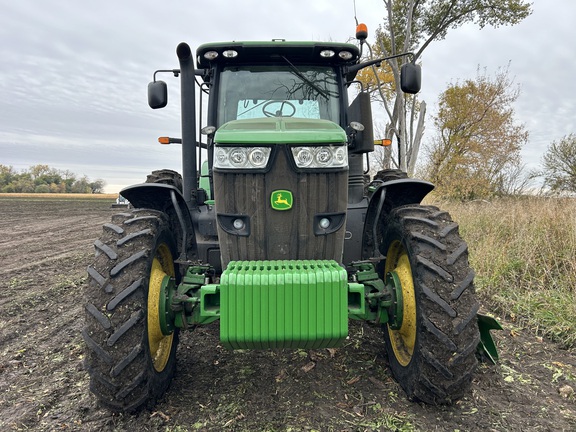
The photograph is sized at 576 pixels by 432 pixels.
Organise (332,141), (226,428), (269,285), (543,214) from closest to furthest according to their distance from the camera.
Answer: (269,285)
(226,428)
(332,141)
(543,214)

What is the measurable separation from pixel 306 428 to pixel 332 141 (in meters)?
1.72

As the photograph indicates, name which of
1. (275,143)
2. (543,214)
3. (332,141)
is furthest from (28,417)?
(543,214)

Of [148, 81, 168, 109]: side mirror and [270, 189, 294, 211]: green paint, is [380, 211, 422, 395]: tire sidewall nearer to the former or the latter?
[270, 189, 294, 211]: green paint

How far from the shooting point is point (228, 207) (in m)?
2.69

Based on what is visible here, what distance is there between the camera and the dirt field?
2.46 m

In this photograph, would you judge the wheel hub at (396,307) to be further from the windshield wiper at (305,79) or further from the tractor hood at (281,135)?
the windshield wiper at (305,79)

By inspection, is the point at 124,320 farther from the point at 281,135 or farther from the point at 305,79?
the point at 305,79

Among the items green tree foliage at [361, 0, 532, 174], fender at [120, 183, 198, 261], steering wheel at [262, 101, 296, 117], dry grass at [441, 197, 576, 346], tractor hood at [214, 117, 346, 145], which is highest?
green tree foliage at [361, 0, 532, 174]

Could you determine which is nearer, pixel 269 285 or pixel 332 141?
pixel 269 285

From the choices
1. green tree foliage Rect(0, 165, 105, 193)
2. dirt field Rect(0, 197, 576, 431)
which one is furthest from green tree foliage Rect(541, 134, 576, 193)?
green tree foliage Rect(0, 165, 105, 193)

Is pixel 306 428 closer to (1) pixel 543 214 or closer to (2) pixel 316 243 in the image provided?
(2) pixel 316 243

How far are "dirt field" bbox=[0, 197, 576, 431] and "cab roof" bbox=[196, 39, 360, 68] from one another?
8.15ft

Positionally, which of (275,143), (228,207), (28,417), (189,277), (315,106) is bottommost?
(28,417)

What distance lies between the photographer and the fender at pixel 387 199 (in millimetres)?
2982
